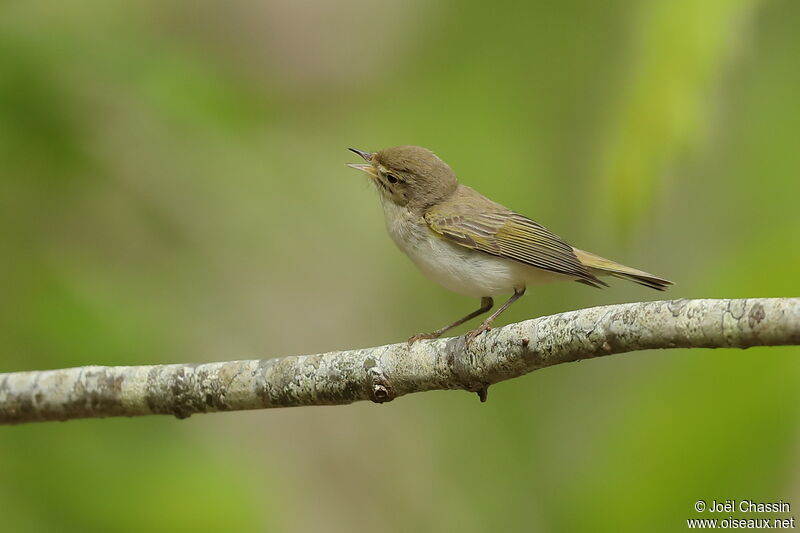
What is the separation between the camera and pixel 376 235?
691 centimetres

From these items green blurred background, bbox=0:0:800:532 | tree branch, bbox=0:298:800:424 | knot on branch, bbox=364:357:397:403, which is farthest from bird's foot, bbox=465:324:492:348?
green blurred background, bbox=0:0:800:532

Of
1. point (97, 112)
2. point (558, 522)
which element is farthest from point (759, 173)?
point (97, 112)

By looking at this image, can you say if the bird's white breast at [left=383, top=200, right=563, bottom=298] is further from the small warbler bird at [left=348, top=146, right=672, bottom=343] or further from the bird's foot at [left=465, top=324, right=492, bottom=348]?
the bird's foot at [left=465, top=324, right=492, bottom=348]

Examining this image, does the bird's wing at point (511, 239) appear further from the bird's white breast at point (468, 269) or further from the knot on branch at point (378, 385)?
the knot on branch at point (378, 385)

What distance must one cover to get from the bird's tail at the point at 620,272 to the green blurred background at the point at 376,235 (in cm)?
18

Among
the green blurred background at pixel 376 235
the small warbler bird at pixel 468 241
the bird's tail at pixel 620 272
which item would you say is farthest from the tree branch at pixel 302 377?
the bird's tail at pixel 620 272

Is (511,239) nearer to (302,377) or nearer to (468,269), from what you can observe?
(468,269)

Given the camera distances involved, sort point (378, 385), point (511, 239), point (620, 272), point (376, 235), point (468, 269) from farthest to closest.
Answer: point (376, 235) < point (511, 239) < point (468, 269) < point (620, 272) < point (378, 385)

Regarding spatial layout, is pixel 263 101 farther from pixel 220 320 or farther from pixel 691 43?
pixel 691 43

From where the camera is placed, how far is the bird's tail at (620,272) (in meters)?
4.20

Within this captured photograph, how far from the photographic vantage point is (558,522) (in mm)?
3500

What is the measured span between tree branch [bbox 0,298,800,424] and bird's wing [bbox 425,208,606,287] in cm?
115

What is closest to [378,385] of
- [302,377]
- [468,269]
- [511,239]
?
[302,377]

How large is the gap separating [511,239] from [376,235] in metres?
2.30
